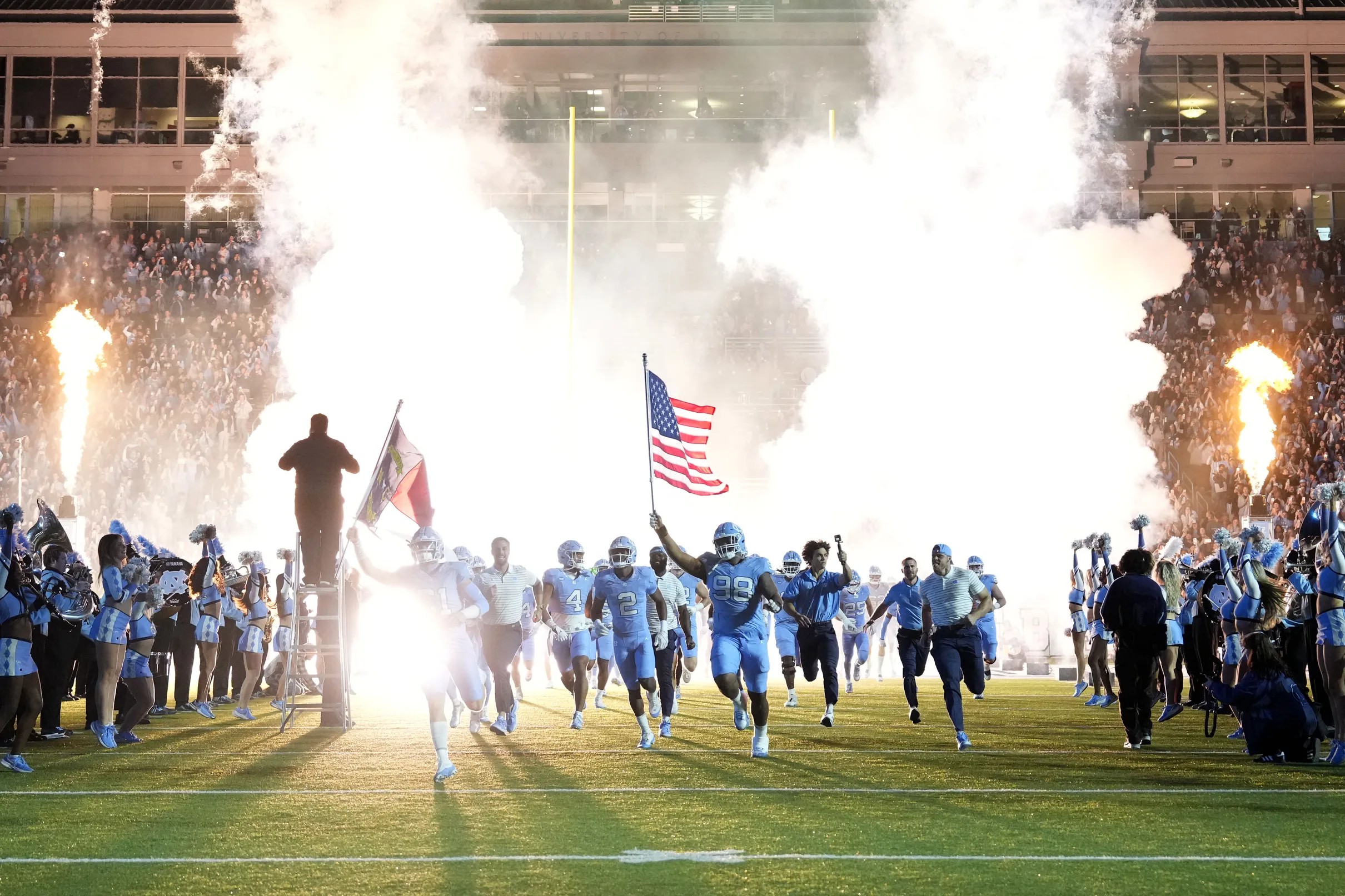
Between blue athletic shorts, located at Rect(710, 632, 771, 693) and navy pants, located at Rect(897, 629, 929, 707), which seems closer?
blue athletic shorts, located at Rect(710, 632, 771, 693)

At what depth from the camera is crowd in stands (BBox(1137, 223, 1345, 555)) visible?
33200mm

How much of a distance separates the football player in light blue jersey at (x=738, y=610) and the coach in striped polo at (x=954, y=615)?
1836 millimetres

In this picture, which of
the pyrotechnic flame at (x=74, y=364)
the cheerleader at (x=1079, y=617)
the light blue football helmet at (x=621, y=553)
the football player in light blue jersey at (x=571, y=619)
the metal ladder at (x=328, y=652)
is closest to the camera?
the light blue football helmet at (x=621, y=553)

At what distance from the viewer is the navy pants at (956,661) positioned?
13.2 metres

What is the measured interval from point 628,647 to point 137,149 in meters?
36.5

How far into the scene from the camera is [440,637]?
11.2 metres

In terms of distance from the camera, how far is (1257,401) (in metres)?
36.6

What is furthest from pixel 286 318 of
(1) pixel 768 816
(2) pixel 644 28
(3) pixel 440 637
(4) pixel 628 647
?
(1) pixel 768 816

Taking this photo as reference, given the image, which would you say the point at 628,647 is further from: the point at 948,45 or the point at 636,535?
the point at 948,45

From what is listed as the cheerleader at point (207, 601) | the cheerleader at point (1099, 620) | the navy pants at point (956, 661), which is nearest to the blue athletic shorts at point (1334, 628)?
the navy pants at point (956, 661)

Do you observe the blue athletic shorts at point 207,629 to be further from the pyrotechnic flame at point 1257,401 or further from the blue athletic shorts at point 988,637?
the pyrotechnic flame at point 1257,401

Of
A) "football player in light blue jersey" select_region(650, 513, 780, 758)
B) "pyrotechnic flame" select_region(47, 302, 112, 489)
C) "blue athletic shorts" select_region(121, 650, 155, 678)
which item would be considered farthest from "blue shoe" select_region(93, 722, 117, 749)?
"pyrotechnic flame" select_region(47, 302, 112, 489)

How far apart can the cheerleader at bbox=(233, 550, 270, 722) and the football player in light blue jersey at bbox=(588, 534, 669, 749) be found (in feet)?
17.1

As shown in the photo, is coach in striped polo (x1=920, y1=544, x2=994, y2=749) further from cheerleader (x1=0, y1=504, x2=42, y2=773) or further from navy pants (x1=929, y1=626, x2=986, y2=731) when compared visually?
cheerleader (x1=0, y1=504, x2=42, y2=773)
